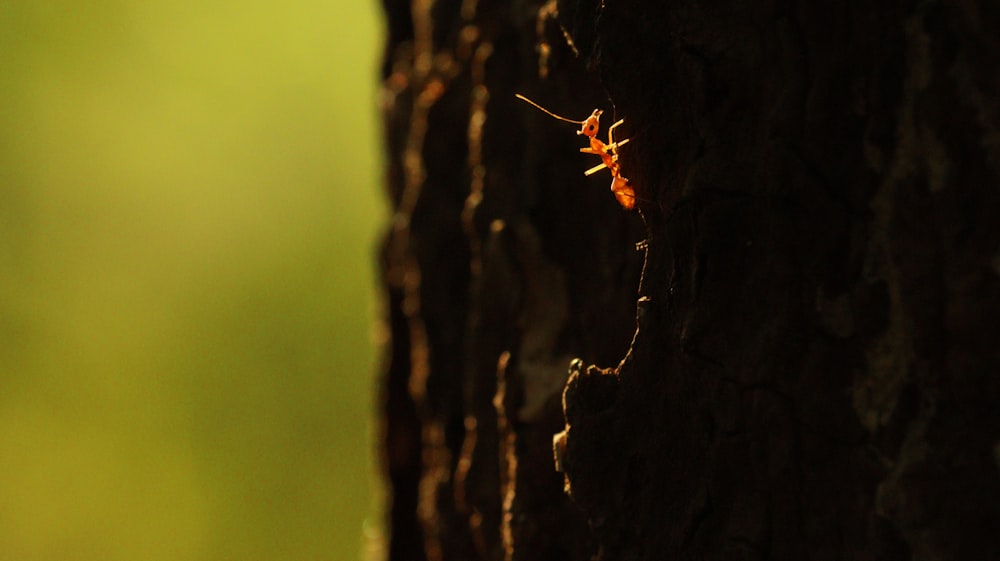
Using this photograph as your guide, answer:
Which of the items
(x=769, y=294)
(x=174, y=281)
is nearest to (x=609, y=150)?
(x=769, y=294)

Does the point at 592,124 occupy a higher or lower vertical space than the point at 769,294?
higher

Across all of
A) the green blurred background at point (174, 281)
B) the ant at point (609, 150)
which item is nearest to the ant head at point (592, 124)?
the ant at point (609, 150)

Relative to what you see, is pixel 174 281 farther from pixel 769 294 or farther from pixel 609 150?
pixel 769 294

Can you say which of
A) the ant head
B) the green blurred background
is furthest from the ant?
the green blurred background

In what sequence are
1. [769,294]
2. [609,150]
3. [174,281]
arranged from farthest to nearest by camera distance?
[174,281], [609,150], [769,294]

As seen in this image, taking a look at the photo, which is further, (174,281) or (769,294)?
(174,281)

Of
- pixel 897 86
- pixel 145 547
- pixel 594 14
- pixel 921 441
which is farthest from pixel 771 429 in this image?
pixel 145 547

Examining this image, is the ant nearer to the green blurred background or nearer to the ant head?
the ant head

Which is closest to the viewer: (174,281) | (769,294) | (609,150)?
(769,294)
